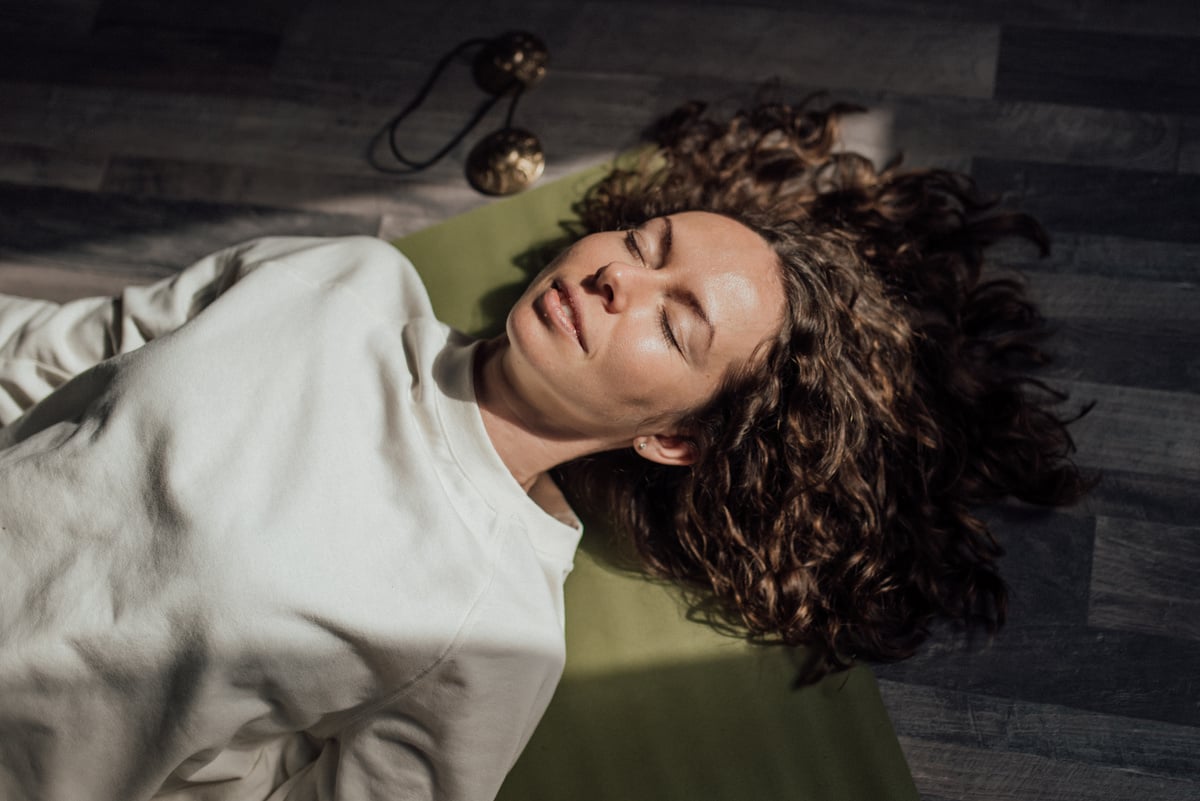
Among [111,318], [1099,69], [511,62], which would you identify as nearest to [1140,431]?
[1099,69]

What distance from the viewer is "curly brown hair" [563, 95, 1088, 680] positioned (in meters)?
1.65

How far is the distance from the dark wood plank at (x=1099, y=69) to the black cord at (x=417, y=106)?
39.6 inches

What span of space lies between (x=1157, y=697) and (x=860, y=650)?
492 millimetres

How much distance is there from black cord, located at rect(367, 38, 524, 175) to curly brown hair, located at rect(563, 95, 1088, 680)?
1.22 feet

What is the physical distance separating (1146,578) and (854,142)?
98cm

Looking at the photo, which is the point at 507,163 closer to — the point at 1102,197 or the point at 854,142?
the point at 854,142

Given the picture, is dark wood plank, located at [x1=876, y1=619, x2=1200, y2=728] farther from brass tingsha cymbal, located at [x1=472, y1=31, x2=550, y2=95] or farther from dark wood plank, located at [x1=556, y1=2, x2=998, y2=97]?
brass tingsha cymbal, located at [x1=472, y1=31, x2=550, y2=95]

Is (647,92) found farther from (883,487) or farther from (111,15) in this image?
(111,15)

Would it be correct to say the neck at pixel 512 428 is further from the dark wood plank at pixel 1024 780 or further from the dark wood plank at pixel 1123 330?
the dark wood plank at pixel 1123 330

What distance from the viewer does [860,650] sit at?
1753 mm

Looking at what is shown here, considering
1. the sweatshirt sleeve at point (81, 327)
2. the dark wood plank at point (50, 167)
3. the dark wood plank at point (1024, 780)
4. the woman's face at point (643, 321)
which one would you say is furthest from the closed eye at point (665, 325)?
the dark wood plank at point (50, 167)

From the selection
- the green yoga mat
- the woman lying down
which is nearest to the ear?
the woman lying down

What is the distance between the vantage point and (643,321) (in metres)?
1.40

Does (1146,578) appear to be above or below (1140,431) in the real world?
below
